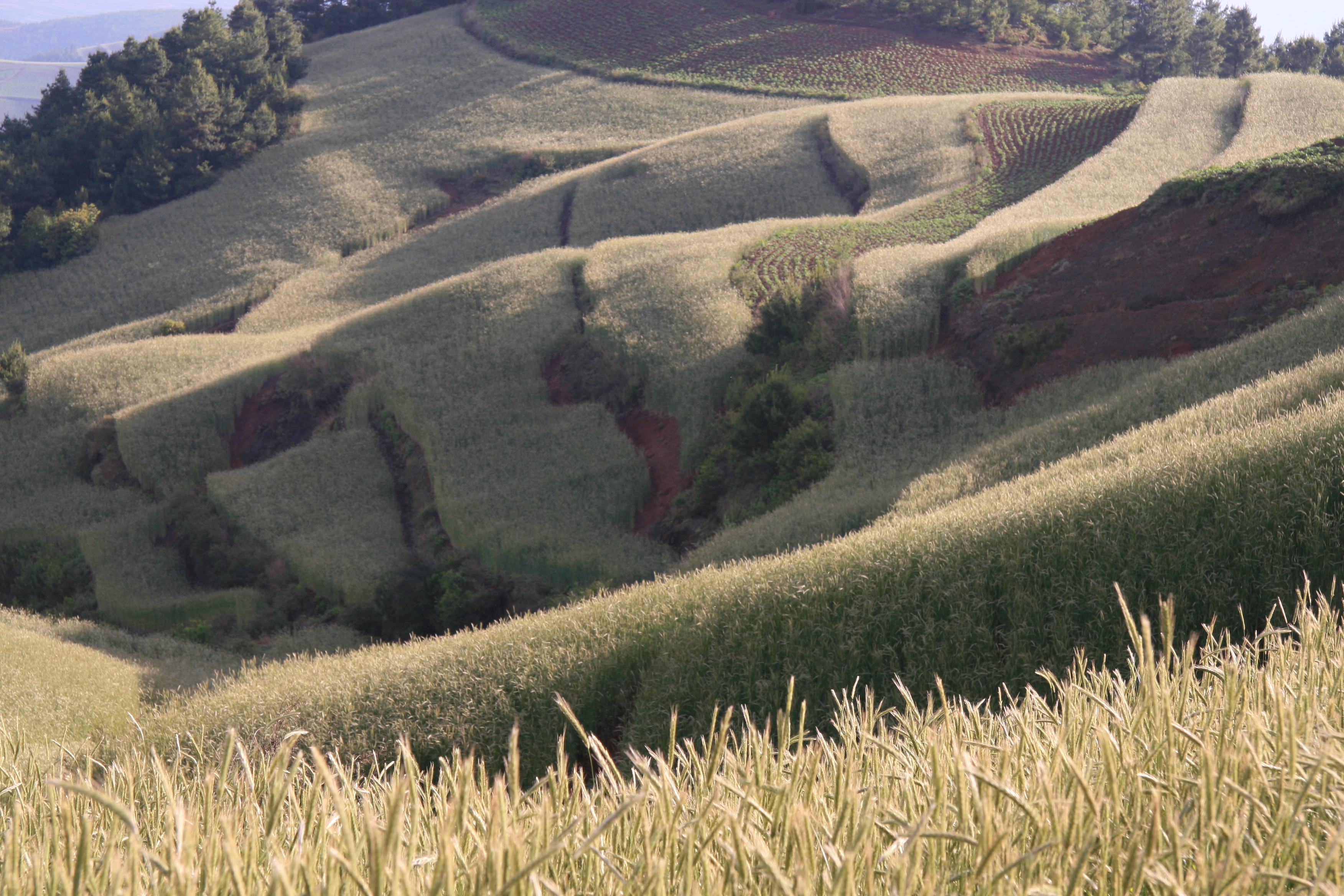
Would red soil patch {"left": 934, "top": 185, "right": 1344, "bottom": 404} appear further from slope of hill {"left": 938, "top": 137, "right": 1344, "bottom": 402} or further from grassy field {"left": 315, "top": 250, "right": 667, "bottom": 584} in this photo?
grassy field {"left": 315, "top": 250, "right": 667, "bottom": 584}

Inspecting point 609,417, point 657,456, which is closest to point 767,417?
point 657,456

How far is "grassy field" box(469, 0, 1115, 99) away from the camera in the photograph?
60156 millimetres

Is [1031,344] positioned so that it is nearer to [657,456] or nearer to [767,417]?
[767,417]

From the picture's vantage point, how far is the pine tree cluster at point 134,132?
49.8 meters

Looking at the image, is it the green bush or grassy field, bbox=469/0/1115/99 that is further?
grassy field, bbox=469/0/1115/99

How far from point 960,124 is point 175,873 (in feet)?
156

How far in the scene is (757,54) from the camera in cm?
6606

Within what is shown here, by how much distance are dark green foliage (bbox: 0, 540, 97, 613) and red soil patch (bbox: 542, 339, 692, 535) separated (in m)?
12.4

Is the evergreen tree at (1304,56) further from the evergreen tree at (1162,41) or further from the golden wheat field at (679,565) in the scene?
the golden wheat field at (679,565)

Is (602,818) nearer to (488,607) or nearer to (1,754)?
(1,754)

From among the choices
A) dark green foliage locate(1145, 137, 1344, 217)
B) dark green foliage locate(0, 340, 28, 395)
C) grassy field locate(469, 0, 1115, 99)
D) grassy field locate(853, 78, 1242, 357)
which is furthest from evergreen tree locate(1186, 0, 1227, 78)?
dark green foliage locate(0, 340, 28, 395)

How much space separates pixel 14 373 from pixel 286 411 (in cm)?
1185

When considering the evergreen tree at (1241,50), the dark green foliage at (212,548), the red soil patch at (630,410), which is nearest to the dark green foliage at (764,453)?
the red soil patch at (630,410)

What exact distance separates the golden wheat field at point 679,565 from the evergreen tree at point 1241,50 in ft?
112
